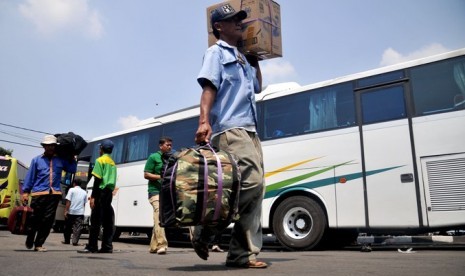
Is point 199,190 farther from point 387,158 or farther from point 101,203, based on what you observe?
point 387,158

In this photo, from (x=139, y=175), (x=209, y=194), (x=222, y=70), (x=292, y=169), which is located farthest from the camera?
(x=139, y=175)

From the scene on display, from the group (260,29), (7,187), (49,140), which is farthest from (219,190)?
(7,187)

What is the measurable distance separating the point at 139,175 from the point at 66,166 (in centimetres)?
499

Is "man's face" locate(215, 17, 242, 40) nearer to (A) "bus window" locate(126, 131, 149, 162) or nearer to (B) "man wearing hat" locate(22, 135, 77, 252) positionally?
(B) "man wearing hat" locate(22, 135, 77, 252)

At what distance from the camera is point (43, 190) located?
637 cm

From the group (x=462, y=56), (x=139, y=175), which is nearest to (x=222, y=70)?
(x=462, y=56)

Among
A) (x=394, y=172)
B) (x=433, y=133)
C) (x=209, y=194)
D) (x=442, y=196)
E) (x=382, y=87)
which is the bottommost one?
(x=209, y=194)

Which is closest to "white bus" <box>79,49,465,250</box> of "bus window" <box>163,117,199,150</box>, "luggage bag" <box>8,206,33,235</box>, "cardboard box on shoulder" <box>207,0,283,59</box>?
"bus window" <box>163,117,199,150</box>

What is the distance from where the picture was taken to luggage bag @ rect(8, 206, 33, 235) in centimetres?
689

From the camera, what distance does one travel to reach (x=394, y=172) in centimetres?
727

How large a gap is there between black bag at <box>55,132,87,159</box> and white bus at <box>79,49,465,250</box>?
3.89 meters

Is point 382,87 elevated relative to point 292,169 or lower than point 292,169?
elevated

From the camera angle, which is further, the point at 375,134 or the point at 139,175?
the point at 139,175

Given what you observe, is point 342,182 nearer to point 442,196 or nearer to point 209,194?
point 442,196
